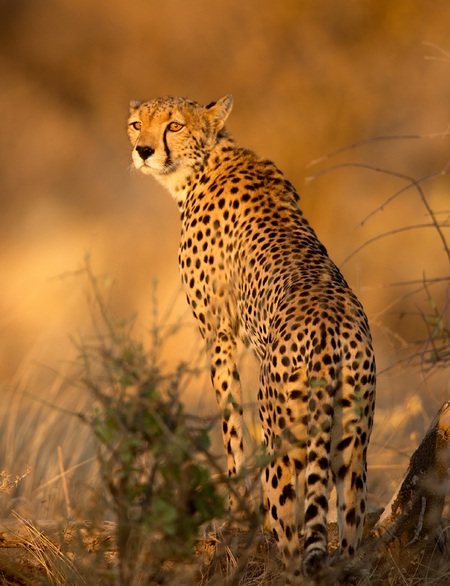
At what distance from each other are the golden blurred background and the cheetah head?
4.50 metres

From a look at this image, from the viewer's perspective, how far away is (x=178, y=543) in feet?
8.95

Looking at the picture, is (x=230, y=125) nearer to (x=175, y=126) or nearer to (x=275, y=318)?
(x=175, y=126)

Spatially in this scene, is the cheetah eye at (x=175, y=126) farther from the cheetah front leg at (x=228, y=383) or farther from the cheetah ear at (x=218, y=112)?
the cheetah front leg at (x=228, y=383)

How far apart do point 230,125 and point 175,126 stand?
26.4 feet

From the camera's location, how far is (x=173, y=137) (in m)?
4.82

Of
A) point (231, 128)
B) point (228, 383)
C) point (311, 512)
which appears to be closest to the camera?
point (311, 512)

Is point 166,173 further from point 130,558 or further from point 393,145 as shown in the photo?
point 393,145

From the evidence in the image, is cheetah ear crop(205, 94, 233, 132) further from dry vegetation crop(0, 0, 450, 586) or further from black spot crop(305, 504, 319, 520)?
dry vegetation crop(0, 0, 450, 586)

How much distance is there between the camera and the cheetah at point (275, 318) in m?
3.27

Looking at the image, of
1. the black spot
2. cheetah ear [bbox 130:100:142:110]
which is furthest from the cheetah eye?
the black spot

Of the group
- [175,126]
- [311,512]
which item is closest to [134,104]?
[175,126]

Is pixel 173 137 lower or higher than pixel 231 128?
lower

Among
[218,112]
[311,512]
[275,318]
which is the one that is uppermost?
[218,112]

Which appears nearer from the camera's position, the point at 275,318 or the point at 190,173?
the point at 275,318
